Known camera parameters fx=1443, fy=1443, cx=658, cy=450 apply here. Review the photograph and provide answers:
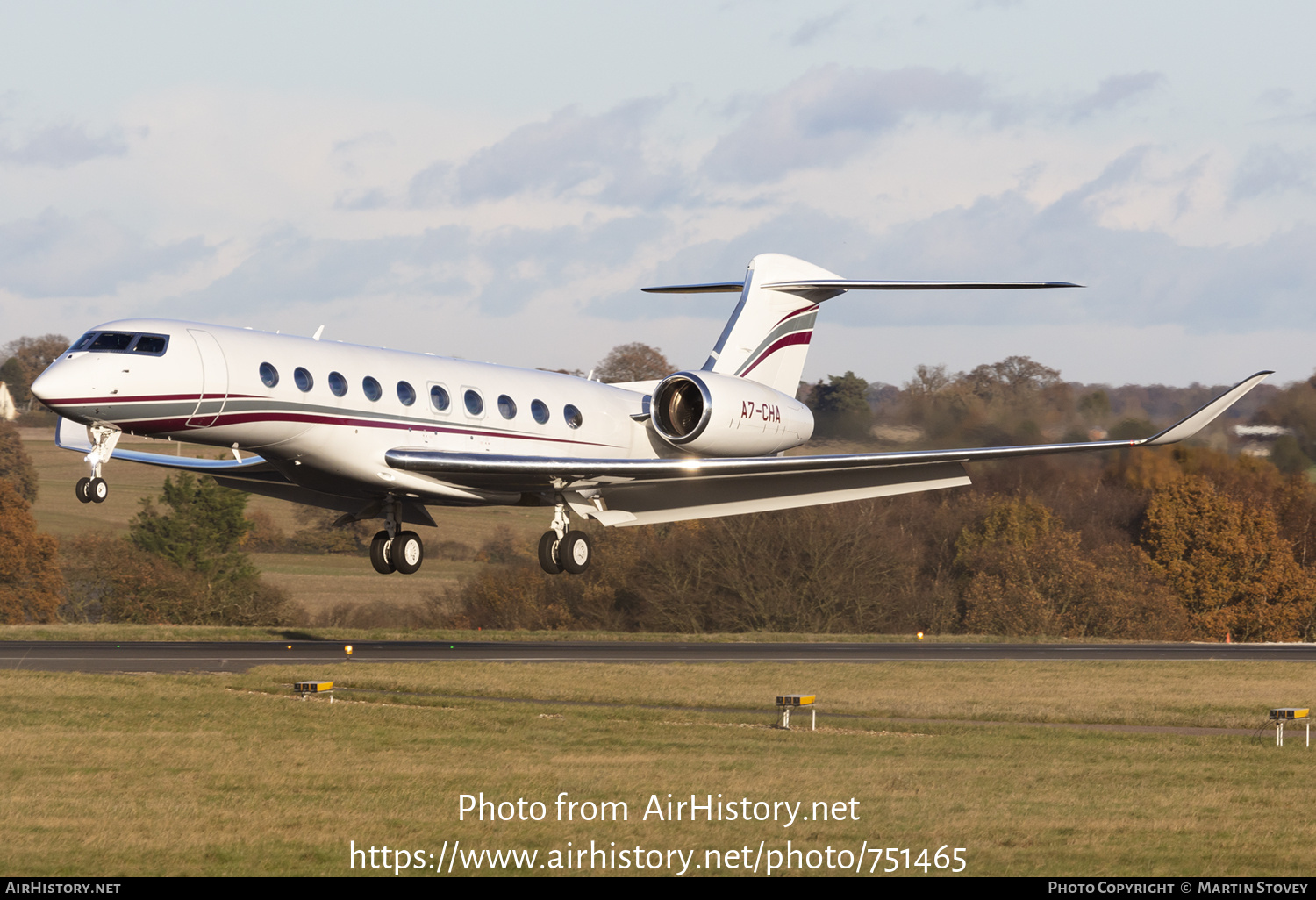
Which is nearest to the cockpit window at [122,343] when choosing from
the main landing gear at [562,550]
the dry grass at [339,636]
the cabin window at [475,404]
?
the cabin window at [475,404]

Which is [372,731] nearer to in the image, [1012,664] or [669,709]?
[669,709]

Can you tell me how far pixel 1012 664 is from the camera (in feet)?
128

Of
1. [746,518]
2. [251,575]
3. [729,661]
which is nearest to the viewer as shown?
[729,661]

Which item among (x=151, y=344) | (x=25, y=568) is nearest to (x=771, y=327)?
(x=151, y=344)

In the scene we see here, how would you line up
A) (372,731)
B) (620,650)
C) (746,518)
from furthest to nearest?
(746,518), (620,650), (372,731)

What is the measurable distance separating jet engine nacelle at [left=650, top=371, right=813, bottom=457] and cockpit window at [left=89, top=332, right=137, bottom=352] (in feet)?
32.9

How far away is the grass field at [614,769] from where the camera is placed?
15.9 m

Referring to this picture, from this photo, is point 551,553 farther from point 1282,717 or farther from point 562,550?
point 1282,717

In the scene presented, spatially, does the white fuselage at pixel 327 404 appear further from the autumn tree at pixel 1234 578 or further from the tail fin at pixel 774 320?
the autumn tree at pixel 1234 578

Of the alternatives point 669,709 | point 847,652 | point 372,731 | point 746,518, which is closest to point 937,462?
point 669,709

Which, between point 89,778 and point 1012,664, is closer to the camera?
point 89,778

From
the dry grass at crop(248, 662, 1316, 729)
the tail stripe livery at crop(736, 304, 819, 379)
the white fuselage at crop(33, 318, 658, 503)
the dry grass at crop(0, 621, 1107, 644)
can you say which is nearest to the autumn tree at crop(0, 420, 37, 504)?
the dry grass at crop(0, 621, 1107, 644)

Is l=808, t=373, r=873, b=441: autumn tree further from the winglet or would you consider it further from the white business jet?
the winglet

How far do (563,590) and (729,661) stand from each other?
31061mm
